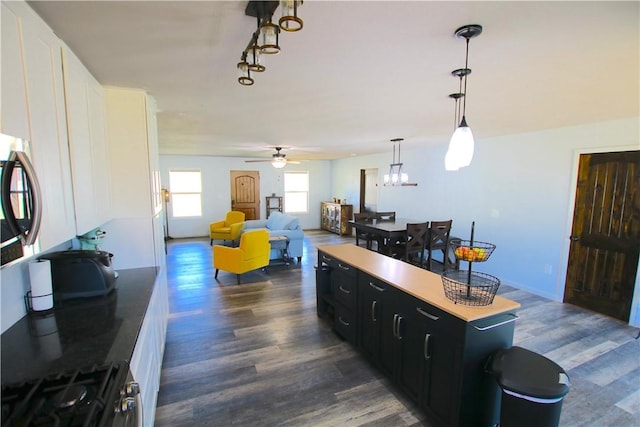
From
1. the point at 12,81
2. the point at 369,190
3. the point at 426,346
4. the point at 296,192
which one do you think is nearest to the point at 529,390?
the point at 426,346

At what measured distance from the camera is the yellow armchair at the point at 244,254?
186 inches

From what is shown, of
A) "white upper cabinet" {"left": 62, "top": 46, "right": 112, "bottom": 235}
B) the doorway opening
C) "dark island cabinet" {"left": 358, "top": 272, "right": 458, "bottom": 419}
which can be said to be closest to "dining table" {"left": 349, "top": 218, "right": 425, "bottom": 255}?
"dark island cabinet" {"left": 358, "top": 272, "right": 458, "bottom": 419}

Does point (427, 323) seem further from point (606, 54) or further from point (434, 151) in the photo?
point (434, 151)

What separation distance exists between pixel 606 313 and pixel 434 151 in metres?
3.71

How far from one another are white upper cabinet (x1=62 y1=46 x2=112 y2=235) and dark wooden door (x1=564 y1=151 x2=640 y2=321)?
5232 mm

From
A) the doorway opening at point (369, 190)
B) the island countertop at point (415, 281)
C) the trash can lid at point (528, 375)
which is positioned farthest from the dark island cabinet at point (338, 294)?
the doorway opening at point (369, 190)

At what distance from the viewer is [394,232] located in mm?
4918

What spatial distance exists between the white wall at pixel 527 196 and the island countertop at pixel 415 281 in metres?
2.84

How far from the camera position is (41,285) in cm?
170

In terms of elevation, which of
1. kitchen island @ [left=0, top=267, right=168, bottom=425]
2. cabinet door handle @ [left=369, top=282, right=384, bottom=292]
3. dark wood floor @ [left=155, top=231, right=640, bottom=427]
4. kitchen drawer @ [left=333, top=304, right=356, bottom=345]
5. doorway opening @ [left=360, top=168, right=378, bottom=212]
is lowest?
dark wood floor @ [left=155, top=231, right=640, bottom=427]

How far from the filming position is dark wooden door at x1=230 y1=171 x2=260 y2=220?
29.6 ft

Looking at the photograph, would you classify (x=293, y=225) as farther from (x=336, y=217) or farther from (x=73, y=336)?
(x=73, y=336)

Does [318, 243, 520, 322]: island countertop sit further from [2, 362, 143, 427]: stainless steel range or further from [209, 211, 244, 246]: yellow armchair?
[209, 211, 244, 246]: yellow armchair

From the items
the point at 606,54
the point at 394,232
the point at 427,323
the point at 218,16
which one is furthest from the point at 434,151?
the point at 218,16
